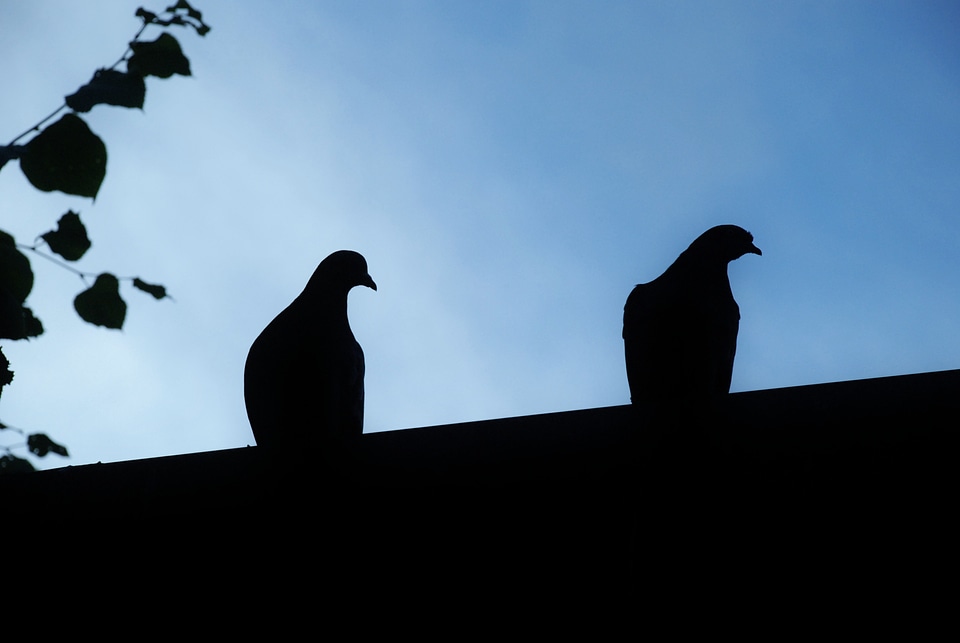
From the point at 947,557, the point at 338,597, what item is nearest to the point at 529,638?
the point at 338,597

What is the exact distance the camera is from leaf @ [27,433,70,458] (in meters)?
1.75

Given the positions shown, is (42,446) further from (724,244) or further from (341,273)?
(724,244)

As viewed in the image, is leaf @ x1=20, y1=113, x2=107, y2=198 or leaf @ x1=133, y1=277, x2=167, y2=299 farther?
leaf @ x1=133, y1=277, x2=167, y2=299

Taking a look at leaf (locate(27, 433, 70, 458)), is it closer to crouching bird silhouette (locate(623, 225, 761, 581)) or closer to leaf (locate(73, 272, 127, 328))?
leaf (locate(73, 272, 127, 328))

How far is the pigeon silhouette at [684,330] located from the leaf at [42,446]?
200 cm

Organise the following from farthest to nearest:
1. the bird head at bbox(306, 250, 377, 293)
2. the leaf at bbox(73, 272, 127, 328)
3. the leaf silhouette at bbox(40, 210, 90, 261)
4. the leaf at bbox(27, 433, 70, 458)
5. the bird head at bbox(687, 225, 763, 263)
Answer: the bird head at bbox(687, 225, 763, 263) → the bird head at bbox(306, 250, 377, 293) → the leaf at bbox(27, 433, 70, 458) → the leaf at bbox(73, 272, 127, 328) → the leaf silhouette at bbox(40, 210, 90, 261)

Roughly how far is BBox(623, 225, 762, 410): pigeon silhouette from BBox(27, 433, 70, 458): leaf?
200 centimetres

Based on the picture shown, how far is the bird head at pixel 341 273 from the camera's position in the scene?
3.52 metres

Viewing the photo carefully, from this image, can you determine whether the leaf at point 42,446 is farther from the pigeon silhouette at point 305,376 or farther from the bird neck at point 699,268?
the bird neck at point 699,268

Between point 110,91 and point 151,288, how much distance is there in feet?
1.25

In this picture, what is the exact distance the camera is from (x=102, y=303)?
150 centimetres

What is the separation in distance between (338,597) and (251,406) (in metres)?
1.44

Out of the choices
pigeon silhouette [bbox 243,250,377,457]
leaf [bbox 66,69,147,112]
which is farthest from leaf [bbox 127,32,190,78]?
pigeon silhouette [bbox 243,250,377,457]

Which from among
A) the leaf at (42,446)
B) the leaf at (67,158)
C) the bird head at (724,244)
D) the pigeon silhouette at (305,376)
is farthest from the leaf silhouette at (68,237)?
the bird head at (724,244)
